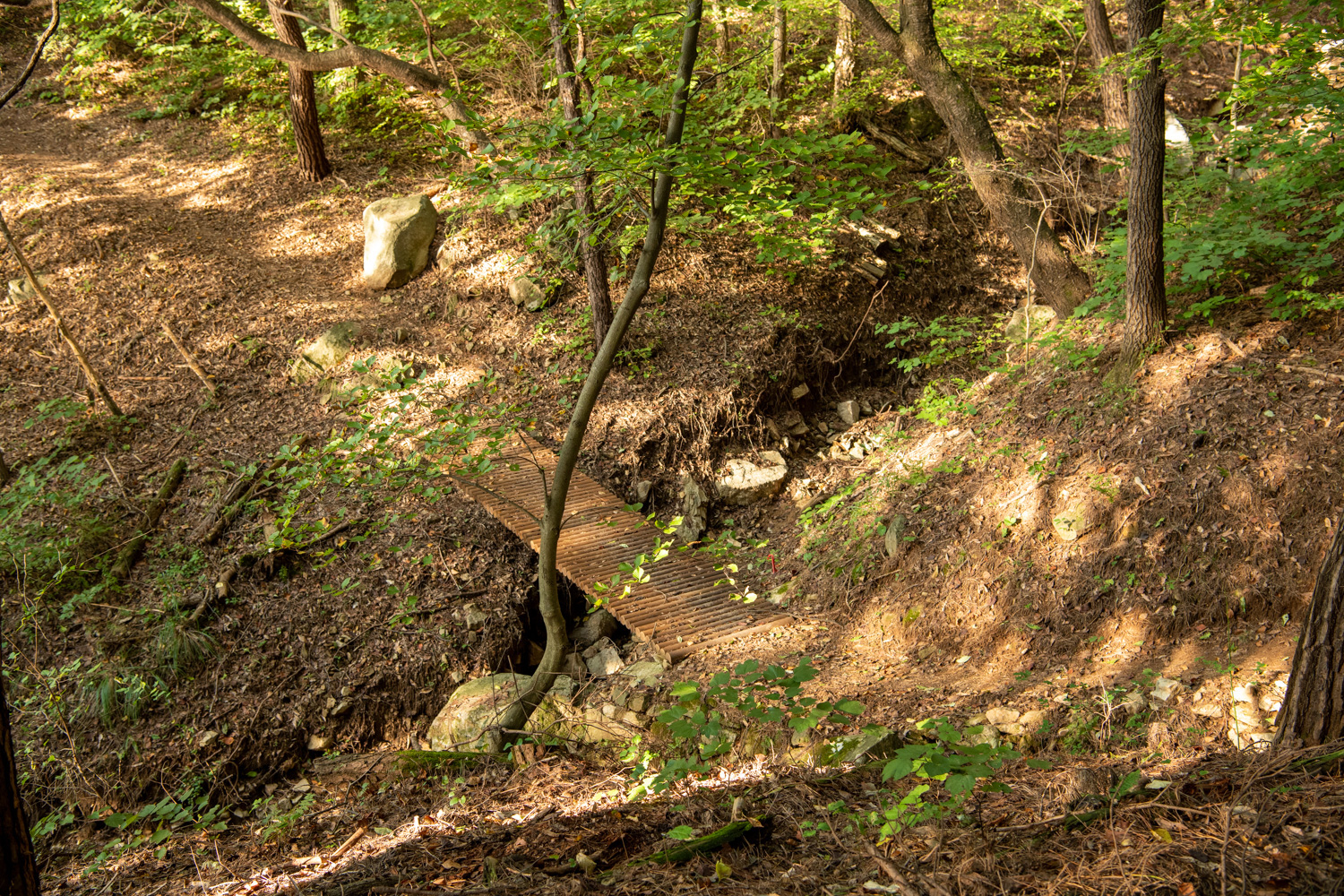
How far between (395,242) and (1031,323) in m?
6.71

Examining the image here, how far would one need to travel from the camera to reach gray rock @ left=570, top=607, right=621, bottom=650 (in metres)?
5.71

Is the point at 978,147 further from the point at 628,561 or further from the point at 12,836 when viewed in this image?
the point at 12,836

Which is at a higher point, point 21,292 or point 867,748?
point 21,292

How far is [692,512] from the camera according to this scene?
6523 mm

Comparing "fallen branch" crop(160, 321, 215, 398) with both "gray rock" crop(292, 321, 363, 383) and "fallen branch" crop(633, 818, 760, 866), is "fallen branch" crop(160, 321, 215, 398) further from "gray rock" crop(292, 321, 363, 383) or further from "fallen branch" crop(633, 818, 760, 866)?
"fallen branch" crop(633, 818, 760, 866)

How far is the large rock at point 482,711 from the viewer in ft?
15.2

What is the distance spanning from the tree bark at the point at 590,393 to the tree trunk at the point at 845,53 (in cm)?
650

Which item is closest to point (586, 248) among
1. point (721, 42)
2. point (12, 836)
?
point (721, 42)

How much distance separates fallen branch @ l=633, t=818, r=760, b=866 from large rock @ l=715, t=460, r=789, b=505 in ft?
13.5

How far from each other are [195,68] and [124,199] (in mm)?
3408

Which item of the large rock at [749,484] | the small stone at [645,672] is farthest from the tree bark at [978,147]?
the small stone at [645,672]

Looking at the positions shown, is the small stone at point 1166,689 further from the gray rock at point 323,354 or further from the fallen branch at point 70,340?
the fallen branch at point 70,340

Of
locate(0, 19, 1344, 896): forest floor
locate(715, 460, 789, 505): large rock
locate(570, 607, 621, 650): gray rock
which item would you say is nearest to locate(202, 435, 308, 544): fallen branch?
locate(0, 19, 1344, 896): forest floor

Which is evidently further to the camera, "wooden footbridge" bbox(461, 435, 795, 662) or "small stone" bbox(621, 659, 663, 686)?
"wooden footbridge" bbox(461, 435, 795, 662)
